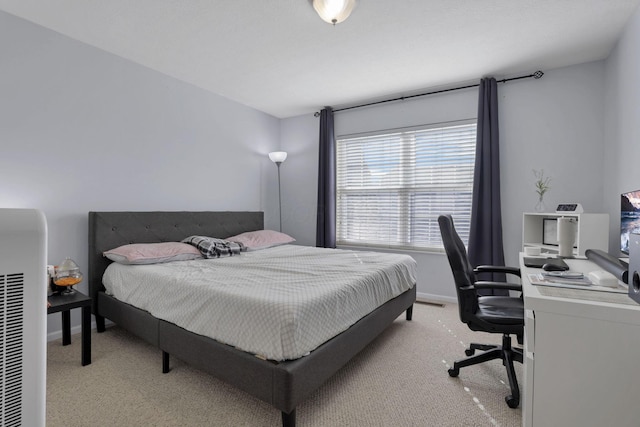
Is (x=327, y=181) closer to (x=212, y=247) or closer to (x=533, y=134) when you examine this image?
(x=212, y=247)

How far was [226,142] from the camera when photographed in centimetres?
406

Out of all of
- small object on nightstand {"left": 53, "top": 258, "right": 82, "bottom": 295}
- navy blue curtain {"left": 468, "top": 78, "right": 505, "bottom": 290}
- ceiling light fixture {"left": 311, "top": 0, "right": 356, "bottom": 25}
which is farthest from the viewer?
navy blue curtain {"left": 468, "top": 78, "right": 505, "bottom": 290}

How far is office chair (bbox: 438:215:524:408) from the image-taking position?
183cm

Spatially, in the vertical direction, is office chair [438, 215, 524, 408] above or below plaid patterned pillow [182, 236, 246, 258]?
below

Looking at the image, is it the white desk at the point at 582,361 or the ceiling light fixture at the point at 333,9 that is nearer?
the white desk at the point at 582,361

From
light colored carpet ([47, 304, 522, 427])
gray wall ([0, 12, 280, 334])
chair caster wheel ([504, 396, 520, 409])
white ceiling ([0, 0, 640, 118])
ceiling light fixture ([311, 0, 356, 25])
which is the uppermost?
white ceiling ([0, 0, 640, 118])

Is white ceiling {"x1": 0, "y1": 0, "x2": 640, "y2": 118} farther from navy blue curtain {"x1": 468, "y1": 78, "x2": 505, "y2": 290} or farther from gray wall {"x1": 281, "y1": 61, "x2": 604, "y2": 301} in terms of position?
navy blue curtain {"x1": 468, "y1": 78, "x2": 505, "y2": 290}

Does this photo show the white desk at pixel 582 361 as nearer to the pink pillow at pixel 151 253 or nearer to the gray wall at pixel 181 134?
the gray wall at pixel 181 134

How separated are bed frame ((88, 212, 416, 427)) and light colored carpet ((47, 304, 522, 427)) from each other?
0.62 ft

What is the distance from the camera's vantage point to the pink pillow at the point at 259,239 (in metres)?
3.59

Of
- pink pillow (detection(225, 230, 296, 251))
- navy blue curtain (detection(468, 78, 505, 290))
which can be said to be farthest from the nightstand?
navy blue curtain (detection(468, 78, 505, 290))

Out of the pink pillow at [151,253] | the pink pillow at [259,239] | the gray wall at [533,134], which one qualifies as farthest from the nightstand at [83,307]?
the gray wall at [533,134]

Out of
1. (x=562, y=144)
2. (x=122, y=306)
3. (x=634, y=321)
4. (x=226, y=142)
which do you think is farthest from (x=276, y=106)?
(x=634, y=321)

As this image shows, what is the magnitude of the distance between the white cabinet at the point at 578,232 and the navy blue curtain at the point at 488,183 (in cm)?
32
